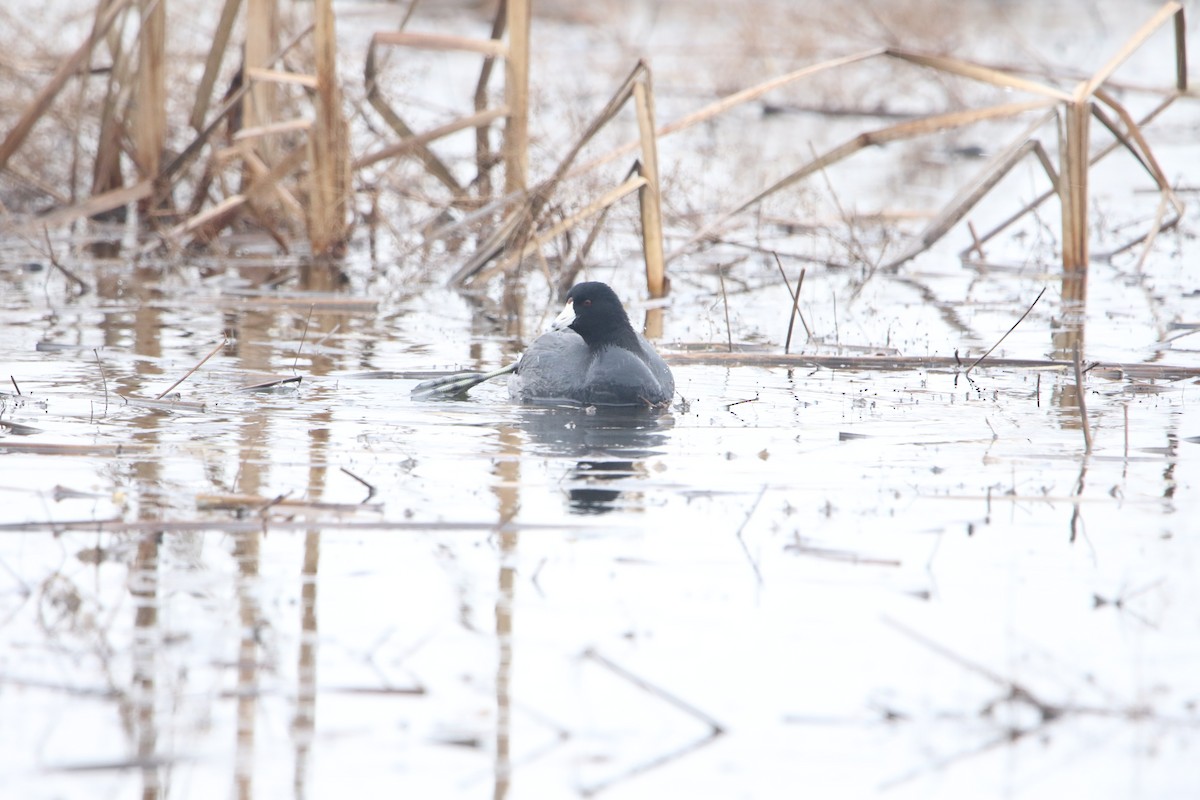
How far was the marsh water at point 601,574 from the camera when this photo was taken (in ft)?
12.0

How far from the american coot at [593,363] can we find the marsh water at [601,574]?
16 centimetres

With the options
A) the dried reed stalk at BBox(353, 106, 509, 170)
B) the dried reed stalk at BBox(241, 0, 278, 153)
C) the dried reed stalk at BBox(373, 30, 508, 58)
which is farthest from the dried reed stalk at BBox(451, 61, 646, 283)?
the dried reed stalk at BBox(241, 0, 278, 153)

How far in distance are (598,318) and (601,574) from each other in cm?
316

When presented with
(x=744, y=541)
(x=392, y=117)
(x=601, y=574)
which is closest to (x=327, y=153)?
(x=392, y=117)

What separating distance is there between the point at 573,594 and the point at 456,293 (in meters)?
6.52

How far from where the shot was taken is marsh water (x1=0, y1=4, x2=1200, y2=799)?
367 centimetres

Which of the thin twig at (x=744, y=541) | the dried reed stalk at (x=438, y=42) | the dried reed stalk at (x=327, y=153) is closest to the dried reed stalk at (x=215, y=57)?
the dried reed stalk at (x=327, y=153)

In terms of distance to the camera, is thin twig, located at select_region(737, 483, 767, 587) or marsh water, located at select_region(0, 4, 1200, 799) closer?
marsh water, located at select_region(0, 4, 1200, 799)

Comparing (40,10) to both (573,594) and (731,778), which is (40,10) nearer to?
(573,594)

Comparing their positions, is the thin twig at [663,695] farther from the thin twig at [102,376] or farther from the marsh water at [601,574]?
the thin twig at [102,376]

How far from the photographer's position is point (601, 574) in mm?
4781

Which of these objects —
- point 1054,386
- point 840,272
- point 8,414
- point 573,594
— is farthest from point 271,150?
point 573,594

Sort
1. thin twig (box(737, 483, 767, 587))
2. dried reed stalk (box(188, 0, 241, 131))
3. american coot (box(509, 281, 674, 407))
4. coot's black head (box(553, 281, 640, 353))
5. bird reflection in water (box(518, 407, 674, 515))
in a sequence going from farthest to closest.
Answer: dried reed stalk (box(188, 0, 241, 131)) < coot's black head (box(553, 281, 640, 353)) < american coot (box(509, 281, 674, 407)) < bird reflection in water (box(518, 407, 674, 515)) < thin twig (box(737, 483, 767, 587))

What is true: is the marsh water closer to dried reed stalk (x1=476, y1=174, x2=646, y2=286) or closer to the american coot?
the american coot
